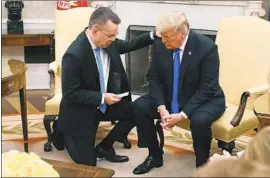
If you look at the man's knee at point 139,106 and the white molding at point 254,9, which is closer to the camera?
the man's knee at point 139,106

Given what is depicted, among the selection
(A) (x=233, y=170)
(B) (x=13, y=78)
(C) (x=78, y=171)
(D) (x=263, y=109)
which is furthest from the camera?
(B) (x=13, y=78)

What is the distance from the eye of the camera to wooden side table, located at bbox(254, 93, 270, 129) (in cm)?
299

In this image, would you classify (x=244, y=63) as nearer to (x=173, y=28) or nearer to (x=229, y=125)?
(x=229, y=125)

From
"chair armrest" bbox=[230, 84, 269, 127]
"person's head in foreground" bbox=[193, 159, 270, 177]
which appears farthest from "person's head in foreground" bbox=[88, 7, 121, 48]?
"person's head in foreground" bbox=[193, 159, 270, 177]

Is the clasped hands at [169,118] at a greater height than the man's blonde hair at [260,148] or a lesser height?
lesser

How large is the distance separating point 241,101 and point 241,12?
1566 mm

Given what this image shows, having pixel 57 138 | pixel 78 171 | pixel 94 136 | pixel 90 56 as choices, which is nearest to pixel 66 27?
pixel 90 56

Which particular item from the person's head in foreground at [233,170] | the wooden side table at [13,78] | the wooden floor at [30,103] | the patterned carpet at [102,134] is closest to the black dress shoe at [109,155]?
the patterned carpet at [102,134]

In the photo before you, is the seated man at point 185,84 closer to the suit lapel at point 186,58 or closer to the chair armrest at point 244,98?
the suit lapel at point 186,58

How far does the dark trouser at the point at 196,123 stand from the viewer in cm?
330

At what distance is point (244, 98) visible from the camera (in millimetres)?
3434

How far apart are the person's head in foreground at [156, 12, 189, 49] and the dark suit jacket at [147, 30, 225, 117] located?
0.32 ft

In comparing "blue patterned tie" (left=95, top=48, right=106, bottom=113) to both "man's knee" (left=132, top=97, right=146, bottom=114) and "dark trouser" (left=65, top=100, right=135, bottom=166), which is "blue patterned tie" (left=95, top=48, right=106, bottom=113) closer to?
"dark trouser" (left=65, top=100, right=135, bottom=166)

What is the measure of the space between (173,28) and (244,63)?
731 mm
